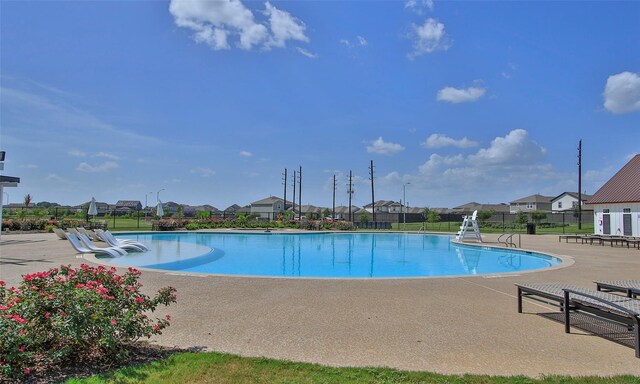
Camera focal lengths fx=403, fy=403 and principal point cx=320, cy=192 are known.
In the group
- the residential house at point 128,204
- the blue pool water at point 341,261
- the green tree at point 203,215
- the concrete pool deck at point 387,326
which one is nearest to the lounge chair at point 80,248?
the blue pool water at point 341,261

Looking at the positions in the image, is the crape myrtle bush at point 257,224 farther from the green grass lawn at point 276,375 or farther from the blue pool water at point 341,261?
the green grass lawn at point 276,375

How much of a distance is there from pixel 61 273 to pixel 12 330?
1120 mm

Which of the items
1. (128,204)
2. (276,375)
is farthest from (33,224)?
(128,204)

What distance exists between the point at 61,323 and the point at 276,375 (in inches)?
78.5

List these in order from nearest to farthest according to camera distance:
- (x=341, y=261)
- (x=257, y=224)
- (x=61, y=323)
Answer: (x=61, y=323)
(x=341, y=261)
(x=257, y=224)

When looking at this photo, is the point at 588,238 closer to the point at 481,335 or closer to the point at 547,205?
the point at 481,335

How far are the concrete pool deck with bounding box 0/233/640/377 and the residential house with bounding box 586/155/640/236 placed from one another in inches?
735

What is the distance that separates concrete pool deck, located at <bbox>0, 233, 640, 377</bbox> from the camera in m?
4.31

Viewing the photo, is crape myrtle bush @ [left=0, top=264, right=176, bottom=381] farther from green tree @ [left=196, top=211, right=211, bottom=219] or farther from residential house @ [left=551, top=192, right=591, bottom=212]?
residential house @ [left=551, top=192, right=591, bottom=212]

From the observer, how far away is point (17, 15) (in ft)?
41.1

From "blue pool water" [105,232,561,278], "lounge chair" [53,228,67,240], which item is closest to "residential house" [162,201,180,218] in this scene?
"lounge chair" [53,228,67,240]

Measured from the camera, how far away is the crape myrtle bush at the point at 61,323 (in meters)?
3.49

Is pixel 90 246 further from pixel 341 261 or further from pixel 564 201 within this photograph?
pixel 564 201

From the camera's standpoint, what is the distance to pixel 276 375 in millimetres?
3777
